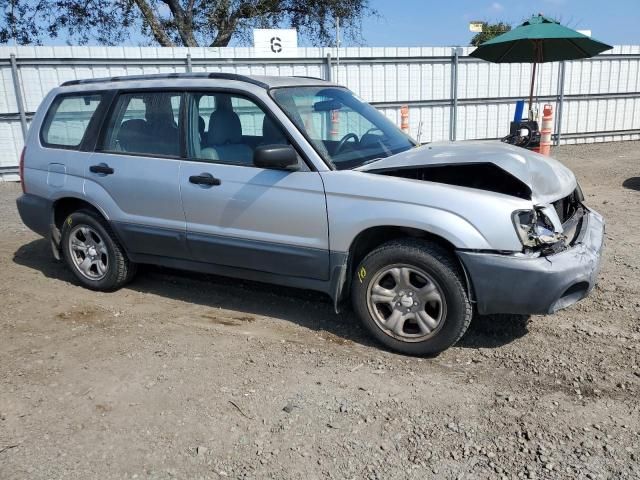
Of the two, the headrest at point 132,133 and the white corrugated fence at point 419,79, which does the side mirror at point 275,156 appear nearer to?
the headrest at point 132,133

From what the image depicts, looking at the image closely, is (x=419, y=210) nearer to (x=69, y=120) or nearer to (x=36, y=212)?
(x=69, y=120)

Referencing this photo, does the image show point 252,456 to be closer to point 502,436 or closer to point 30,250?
point 502,436

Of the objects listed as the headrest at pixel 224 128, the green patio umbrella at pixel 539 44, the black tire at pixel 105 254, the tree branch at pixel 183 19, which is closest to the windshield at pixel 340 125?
the headrest at pixel 224 128

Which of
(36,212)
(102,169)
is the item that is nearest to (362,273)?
(102,169)

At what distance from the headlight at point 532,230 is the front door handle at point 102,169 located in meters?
3.29

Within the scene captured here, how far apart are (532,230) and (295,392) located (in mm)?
1741

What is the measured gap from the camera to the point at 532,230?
354 cm

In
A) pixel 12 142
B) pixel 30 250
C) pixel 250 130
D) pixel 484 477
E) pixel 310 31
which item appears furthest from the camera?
pixel 310 31

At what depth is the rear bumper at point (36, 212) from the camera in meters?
5.39

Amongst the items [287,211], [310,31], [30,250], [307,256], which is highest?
[310,31]

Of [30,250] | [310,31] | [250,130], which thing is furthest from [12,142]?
[310,31]

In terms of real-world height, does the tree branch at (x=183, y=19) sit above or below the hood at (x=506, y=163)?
above

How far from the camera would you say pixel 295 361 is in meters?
3.87

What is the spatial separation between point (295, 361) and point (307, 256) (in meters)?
0.74
